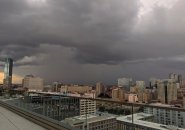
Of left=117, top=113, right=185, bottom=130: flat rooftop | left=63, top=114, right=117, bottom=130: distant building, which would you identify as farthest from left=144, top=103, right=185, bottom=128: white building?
left=63, top=114, right=117, bottom=130: distant building

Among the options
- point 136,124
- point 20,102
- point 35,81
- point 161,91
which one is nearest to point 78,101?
point 136,124

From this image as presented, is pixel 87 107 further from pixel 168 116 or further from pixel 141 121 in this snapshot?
pixel 168 116

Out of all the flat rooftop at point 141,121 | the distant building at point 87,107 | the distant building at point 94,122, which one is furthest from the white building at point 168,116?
the distant building at point 87,107

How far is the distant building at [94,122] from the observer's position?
3791mm

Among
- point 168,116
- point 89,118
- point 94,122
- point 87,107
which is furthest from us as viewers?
point 87,107

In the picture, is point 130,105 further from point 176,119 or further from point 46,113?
point 46,113

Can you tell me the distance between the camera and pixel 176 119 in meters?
2.85

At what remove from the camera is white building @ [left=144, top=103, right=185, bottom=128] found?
2.77 m

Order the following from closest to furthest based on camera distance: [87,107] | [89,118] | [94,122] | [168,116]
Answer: [168,116] → [94,122] → [89,118] → [87,107]

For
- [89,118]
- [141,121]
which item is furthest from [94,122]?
[141,121]

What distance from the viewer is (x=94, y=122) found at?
425 cm

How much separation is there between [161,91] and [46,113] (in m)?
30.4

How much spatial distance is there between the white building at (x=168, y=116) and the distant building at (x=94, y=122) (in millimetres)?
728

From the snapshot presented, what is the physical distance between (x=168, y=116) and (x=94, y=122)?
1586 mm
